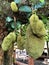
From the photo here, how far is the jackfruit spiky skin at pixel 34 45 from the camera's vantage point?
1.67 feet

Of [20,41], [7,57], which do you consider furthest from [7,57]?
[20,41]

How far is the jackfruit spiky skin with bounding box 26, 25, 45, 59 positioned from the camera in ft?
1.67

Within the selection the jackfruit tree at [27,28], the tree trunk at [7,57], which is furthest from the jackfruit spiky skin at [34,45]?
the tree trunk at [7,57]

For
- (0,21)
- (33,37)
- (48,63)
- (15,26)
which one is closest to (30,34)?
(33,37)

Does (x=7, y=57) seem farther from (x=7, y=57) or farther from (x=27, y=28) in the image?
(x=27, y=28)

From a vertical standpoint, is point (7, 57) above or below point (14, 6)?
below

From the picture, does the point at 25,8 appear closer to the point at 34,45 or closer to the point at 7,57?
the point at 34,45

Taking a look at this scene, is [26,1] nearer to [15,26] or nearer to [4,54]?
[15,26]

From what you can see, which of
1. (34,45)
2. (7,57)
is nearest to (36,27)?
(34,45)

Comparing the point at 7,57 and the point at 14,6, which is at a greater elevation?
the point at 14,6

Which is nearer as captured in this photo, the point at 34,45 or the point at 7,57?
the point at 34,45

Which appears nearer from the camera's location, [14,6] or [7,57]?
[14,6]

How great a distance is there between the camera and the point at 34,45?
0.51 m

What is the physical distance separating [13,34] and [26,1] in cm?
11
